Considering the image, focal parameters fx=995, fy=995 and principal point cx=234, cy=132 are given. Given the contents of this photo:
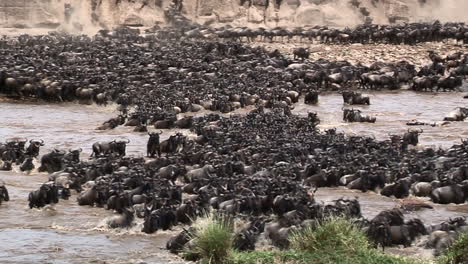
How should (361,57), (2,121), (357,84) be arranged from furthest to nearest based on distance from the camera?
(361,57) < (357,84) < (2,121)

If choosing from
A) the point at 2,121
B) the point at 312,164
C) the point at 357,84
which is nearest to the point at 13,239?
the point at 312,164

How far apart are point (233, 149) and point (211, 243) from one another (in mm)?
7673

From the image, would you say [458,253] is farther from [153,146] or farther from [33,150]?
[33,150]

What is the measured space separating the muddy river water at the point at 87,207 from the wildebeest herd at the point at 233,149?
287 millimetres

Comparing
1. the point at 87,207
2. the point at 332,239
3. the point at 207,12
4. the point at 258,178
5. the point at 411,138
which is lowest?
the point at 87,207

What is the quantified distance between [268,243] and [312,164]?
451cm

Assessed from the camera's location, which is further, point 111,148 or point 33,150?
point 33,150

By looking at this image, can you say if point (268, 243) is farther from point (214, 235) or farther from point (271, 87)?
point (271, 87)

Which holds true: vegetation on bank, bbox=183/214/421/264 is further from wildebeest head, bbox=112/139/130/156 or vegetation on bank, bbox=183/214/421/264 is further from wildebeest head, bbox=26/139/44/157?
wildebeest head, bbox=26/139/44/157

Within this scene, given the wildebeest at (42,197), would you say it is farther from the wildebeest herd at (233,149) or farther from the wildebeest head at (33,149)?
the wildebeest head at (33,149)

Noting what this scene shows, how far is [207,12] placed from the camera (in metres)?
55.4

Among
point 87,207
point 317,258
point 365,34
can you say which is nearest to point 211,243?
point 317,258

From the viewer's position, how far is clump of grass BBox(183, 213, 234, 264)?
13.2 m

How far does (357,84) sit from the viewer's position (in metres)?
35.9
